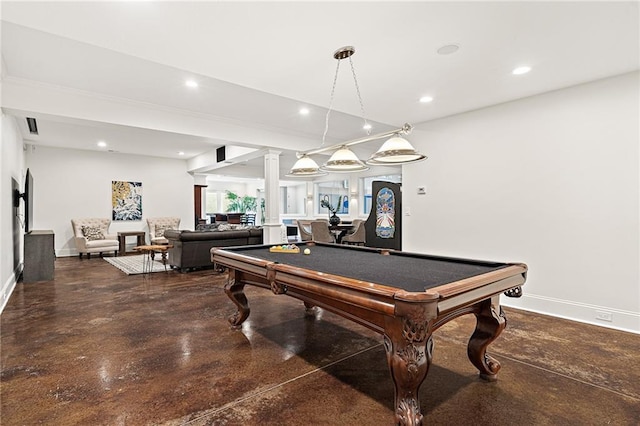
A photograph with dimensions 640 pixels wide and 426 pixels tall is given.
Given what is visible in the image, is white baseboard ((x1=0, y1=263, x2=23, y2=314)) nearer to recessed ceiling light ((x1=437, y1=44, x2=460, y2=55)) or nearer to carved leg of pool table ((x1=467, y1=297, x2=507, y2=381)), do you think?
carved leg of pool table ((x1=467, y1=297, x2=507, y2=381))

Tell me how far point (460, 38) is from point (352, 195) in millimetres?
8371

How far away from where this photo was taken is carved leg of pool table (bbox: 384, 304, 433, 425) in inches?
62.5

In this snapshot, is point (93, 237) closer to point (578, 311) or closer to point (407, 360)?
point (407, 360)

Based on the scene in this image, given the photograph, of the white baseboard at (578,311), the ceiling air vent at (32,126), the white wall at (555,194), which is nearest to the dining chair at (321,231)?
the white wall at (555,194)

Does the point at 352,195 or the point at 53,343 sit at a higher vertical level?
the point at 352,195

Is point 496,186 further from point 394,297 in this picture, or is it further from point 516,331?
point 394,297

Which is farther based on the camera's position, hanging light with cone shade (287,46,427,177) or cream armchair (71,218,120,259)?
cream armchair (71,218,120,259)

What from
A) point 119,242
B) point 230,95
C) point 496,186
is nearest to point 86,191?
point 119,242

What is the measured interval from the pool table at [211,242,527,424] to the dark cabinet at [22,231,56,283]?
15.0 feet

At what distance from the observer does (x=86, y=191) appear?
8.64 metres

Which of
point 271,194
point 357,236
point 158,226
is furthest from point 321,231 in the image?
point 158,226

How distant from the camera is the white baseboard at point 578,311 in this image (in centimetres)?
323

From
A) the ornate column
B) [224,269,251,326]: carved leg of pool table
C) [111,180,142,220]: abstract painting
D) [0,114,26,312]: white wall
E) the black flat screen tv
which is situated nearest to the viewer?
[224,269,251,326]: carved leg of pool table

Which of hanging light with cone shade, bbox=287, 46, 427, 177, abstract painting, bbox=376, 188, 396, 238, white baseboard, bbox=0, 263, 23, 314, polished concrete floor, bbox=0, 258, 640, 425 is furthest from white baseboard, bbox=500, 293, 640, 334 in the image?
white baseboard, bbox=0, 263, 23, 314
